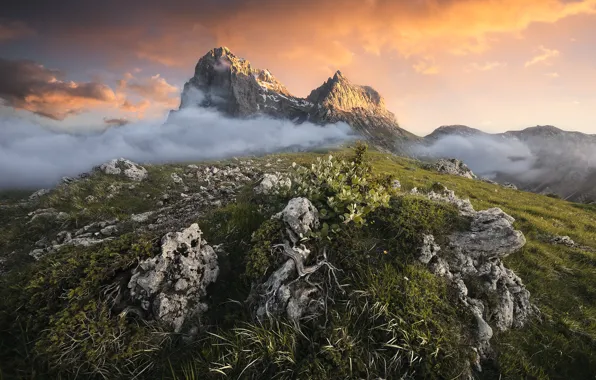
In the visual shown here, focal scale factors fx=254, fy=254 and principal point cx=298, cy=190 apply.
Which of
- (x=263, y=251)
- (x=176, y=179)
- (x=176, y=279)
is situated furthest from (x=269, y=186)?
(x=176, y=179)

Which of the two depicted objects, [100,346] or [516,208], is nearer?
[100,346]

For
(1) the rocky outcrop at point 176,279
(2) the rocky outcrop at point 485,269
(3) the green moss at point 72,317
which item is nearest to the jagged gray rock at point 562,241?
(2) the rocky outcrop at point 485,269

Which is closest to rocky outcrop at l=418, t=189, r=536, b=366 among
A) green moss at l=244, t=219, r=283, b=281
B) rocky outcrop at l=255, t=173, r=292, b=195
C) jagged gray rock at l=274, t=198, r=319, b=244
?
jagged gray rock at l=274, t=198, r=319, b=244

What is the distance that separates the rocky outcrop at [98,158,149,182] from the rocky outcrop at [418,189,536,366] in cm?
2033

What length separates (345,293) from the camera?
507 cm

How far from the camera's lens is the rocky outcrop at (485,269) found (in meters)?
5.70

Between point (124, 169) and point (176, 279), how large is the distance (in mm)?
18129

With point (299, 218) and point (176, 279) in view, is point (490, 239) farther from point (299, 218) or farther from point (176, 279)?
point (176, 279)

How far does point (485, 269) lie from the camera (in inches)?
247

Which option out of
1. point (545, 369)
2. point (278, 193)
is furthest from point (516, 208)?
point (278, 193)

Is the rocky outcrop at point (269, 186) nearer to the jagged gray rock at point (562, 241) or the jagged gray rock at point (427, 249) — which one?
the jagged gray rock at point (427, 249)

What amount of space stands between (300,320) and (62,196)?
1743cm

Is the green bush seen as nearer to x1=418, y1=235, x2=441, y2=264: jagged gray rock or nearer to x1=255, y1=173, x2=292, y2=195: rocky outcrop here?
x1=255, y1=173, x2=292, y2=195: rocky outcrop

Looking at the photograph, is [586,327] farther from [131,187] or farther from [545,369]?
[131,187]
